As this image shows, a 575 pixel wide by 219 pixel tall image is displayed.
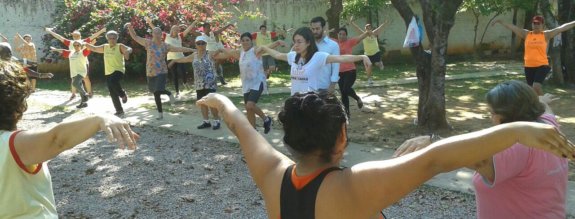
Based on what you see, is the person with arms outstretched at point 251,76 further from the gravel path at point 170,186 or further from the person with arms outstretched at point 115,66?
the person with arms outstretched at point 115,66

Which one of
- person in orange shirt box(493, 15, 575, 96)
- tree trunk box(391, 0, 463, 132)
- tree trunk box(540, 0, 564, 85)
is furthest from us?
tree trunk box(540, 0, 564, 85)

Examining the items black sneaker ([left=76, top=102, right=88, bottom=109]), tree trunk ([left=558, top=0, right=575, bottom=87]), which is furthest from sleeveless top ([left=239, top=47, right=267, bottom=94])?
tree trunk ([left=558, top=0, right=575, bottom=87])

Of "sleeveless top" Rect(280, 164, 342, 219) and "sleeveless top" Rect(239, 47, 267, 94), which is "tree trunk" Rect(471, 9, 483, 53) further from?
"sleeveless top" Rect(280, 164, 342, 219)

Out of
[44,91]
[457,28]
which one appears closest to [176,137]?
[44,91]

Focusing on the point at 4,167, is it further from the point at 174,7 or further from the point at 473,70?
the point at 473,70

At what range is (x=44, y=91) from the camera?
51.5 feet

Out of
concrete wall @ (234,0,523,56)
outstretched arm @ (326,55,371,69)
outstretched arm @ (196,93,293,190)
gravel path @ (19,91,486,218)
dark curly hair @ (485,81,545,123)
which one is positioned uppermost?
concrete wall @ (234,0,523,56)

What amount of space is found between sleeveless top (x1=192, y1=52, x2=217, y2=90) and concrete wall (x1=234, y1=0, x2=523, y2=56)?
1369cm

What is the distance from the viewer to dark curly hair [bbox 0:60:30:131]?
2.36 metres

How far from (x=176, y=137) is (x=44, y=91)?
27.5ft

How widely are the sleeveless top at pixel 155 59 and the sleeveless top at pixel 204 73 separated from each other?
1.44 meters

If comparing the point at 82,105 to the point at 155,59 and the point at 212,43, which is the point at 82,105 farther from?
the point at 212,43

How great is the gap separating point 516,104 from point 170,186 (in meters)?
4.42

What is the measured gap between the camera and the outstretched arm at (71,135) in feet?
7.19
